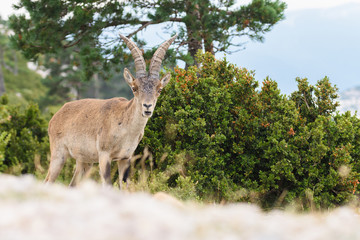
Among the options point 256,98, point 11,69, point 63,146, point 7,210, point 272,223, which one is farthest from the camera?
point 11,69

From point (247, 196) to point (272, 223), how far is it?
6.10 metres

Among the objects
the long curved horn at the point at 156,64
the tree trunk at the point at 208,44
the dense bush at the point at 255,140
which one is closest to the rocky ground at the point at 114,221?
the long curved horn at the point at 156,64

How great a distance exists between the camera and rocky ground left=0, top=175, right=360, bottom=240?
83.1 inches

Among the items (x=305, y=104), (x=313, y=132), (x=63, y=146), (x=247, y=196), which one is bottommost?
(x=247, y=196)

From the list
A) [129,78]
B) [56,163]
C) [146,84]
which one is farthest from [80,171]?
[146,84]

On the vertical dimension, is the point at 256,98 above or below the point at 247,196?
above

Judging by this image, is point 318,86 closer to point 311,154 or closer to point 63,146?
point 311,154

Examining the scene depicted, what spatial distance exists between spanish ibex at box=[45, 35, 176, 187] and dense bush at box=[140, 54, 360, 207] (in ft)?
4.76

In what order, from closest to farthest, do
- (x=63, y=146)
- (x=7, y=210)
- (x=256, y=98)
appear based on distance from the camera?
(x=7, y=210), (x=63, y=146), (x=256, y=98)

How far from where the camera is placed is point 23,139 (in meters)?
13.8

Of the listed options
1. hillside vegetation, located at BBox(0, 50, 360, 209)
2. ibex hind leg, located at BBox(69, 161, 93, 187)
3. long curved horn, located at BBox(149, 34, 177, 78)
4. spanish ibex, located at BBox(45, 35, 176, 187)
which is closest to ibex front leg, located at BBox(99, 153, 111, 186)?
spanish ibex, located at BBox(45, 35, 176, 187)

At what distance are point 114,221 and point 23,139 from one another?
499 inches

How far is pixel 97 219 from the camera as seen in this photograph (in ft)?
7.37

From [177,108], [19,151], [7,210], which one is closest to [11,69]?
[19,151]
